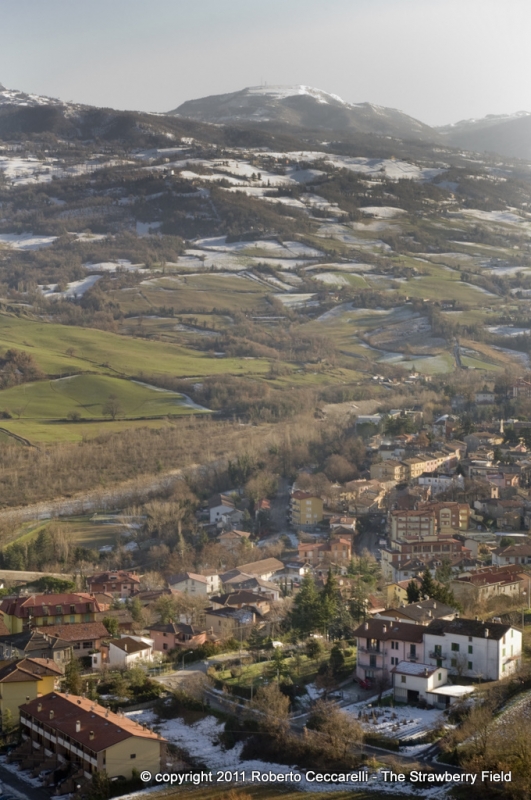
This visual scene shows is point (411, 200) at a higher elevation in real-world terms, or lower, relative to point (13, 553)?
higher

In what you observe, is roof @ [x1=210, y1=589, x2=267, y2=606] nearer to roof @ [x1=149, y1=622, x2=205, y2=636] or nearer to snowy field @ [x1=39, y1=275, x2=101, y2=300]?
roof @ [x1=149, y1=622, x2=205, y2=636]

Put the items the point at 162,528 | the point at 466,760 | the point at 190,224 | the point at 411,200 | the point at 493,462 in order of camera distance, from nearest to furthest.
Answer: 1. the point at 466,760
2. the point at 162,528
3. the point at 493,462
4. the point at 190,224
5. the point at 411,200

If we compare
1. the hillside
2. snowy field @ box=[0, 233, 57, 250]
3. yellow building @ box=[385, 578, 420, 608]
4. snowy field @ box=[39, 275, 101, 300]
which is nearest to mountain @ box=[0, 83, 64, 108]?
the hillside

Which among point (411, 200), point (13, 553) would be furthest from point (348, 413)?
point (411, 200)

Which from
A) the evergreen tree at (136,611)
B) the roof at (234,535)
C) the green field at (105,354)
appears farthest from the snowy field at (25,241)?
the evergreen tree at (136,611)

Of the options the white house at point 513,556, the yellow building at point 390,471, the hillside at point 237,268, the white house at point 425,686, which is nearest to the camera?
the white house at point 425,686

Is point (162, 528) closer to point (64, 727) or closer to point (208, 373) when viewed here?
point (64, 727)

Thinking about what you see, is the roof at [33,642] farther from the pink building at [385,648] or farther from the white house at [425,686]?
the white house at [425,686]
